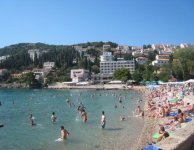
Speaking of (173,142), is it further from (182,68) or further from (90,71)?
(90,71)

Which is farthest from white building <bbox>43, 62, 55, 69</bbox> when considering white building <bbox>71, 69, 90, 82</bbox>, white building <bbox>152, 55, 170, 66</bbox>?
white building <bbox>152, 55, 170, 66</bbox>

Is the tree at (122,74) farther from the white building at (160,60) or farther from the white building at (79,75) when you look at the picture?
the white building at (160,60)

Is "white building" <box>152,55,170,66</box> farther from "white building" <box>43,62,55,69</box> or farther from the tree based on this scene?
"white building" <box>43,62,55,69</box>

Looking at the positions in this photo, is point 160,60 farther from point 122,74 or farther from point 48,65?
point 48,65

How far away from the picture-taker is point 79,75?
443 feet

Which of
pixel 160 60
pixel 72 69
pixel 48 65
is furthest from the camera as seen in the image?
pixel 48 65

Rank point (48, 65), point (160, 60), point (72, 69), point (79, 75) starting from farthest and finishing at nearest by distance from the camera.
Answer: point (48, 65), point (72, 69), point (160, 60), point (79, 75)

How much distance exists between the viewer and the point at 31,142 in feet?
65.9

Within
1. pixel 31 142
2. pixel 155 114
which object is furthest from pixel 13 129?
pixel 155 114

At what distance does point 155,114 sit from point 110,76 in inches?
4405

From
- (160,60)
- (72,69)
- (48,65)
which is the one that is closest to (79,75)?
(72,69)

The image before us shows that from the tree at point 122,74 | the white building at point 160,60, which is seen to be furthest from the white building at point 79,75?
the white building at point 160,60

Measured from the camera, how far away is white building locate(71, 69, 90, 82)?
135 metres

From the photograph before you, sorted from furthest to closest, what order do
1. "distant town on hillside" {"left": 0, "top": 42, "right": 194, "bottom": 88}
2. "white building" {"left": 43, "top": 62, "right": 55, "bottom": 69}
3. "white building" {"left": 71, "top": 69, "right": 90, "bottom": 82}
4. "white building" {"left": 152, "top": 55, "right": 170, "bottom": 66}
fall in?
"white building" {"left": 43, "top": 62, "right": 55, "bottom": 69}
"white building" {"left": 152, "top": 55, "right": 170, "bottom": 66}
"white building" {"left": 71, "top": 69, "right": 90, "bottom": 82}
"distant town on hillside" {"left": 0, "top": 42, "right": 194, "bottom": 88}
